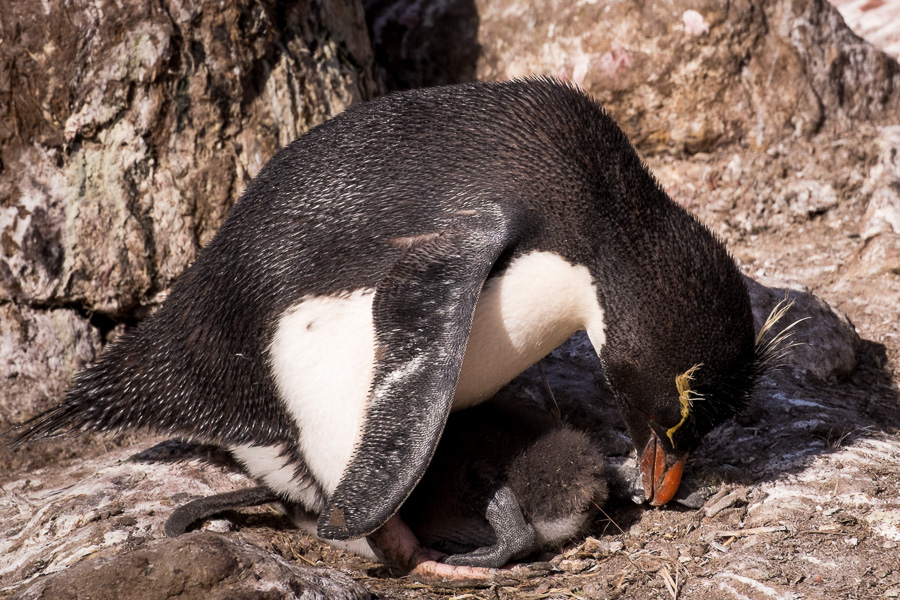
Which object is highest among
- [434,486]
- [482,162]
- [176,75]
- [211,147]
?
[176,75]

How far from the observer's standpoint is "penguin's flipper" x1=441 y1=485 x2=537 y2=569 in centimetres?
250

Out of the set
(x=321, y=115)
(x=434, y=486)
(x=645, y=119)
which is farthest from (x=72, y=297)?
(x=645, y=119)

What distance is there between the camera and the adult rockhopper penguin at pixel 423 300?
7.38ft

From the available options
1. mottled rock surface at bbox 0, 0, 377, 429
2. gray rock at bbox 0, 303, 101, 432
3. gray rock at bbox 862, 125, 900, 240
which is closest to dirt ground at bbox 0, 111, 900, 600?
gray rock at bbox 862, 125, 900, 240

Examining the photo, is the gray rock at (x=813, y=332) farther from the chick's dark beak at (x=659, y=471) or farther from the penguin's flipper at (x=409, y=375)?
the penguin's flipper at (x=409, y=375)

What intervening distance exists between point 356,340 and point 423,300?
0.96 feet

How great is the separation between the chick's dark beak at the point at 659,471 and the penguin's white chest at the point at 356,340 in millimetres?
399

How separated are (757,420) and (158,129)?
2682mm

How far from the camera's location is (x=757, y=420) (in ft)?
10.2

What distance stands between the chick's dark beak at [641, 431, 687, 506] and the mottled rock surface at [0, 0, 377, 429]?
2.09 m

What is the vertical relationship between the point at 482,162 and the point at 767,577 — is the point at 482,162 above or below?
above

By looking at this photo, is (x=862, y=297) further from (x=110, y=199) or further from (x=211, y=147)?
(x=110, y=199)

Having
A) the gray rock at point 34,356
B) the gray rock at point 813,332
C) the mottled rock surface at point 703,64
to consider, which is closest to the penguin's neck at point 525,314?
the gray rock at point 813,332

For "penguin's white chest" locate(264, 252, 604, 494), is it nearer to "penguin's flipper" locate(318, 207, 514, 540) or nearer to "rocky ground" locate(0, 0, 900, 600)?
"penguin's flipper" locate(318, 207, 514, 540)
